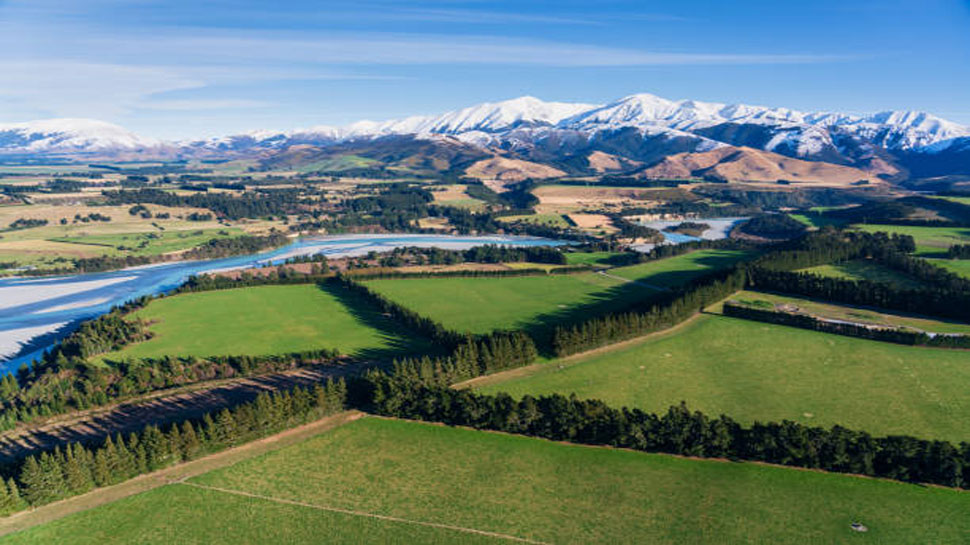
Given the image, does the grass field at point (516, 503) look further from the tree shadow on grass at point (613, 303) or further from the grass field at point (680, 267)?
the grass field at point (680, 267)

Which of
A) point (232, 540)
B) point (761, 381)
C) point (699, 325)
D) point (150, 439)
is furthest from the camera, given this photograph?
point (699, 325)

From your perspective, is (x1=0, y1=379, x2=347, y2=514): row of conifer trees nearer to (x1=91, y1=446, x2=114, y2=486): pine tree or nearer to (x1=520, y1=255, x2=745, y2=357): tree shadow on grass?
(x1=91, y1=446, x2=114, y2=486): pine tree

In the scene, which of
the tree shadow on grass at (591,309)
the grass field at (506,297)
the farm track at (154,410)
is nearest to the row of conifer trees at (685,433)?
the farm track at (154,410)

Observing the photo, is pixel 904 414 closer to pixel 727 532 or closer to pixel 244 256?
pixel 727 532

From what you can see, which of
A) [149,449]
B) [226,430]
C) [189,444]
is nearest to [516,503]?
[226,430]

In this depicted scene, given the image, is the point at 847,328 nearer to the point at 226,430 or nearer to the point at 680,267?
the point at 680,267

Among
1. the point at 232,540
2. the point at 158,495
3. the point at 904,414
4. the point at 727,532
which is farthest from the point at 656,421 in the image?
the point at 158,495
